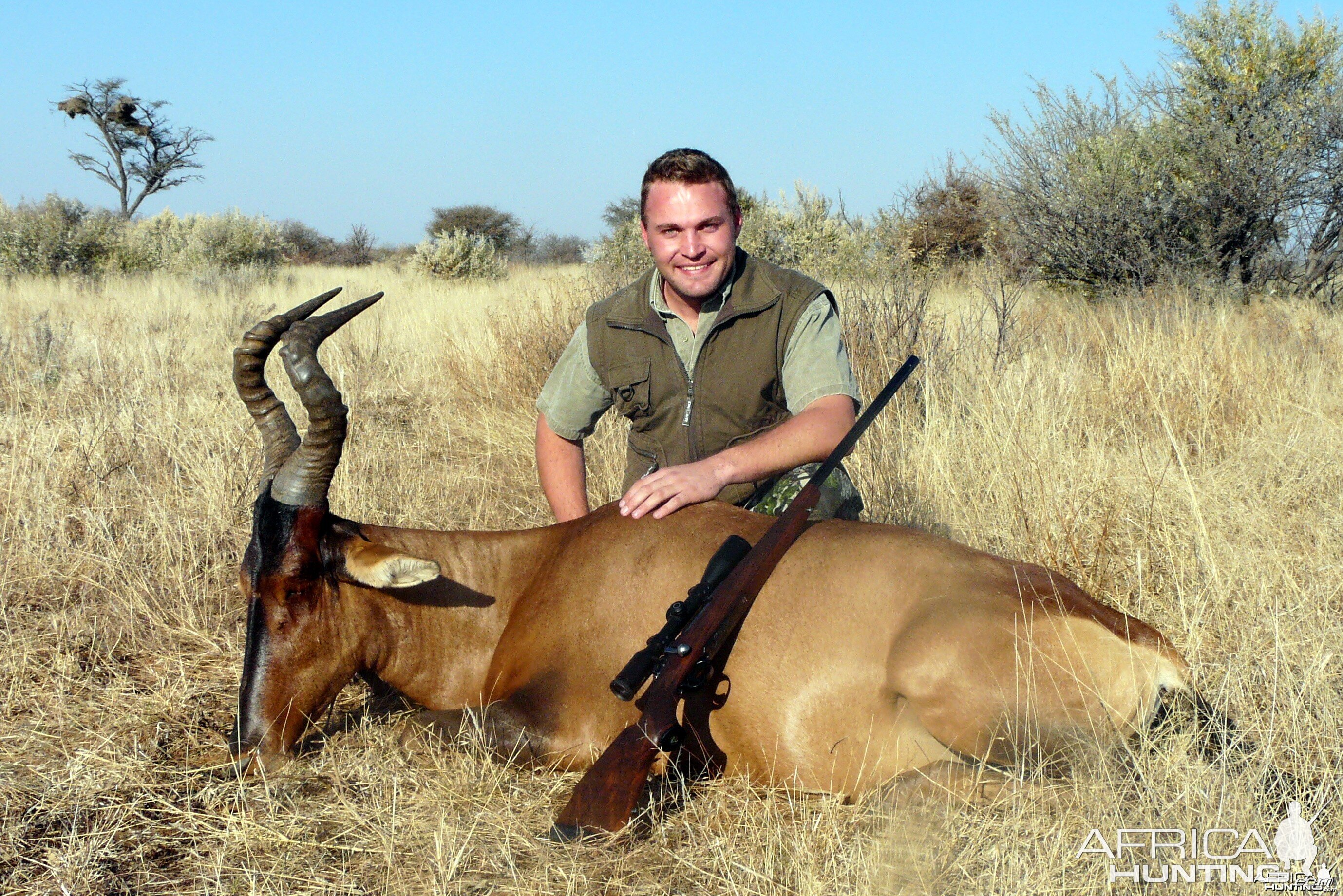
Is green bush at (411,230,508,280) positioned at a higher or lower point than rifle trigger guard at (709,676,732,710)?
higher

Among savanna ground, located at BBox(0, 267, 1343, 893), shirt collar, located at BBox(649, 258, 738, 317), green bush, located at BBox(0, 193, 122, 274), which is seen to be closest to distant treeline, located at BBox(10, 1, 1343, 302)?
savanna ground, located at BBox(0, 267, 1343, 893)

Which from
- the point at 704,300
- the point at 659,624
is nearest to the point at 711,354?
the point at 704,300

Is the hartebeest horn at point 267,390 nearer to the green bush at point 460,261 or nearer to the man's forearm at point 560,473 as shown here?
the man's forearm at point 560,473

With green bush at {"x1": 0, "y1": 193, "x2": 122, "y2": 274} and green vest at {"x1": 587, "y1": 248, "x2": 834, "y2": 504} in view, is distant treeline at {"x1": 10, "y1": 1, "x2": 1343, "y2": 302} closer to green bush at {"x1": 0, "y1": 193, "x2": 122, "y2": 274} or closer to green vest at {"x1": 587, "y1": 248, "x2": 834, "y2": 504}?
green vest at {"x1": 587, "y1": 248, "x2": 834, "y2": 504}

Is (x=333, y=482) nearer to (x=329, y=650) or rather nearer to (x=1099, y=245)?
(x=329, y=650)

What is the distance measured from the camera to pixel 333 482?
595cm

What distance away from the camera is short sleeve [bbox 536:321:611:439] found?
4637mm

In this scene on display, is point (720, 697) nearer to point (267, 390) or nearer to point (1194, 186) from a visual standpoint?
point (267, 390)

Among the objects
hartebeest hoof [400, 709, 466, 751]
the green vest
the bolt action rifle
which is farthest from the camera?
the green vest

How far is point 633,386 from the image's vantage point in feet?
14.7

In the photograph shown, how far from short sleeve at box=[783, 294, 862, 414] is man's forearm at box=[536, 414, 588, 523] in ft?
3.52

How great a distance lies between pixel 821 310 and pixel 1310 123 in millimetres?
10440

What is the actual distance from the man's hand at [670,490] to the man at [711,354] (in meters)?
0.36

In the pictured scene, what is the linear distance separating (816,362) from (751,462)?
0.75 m
